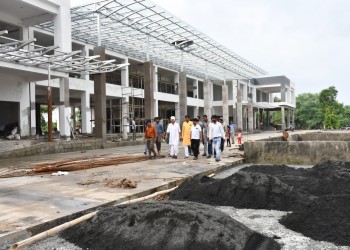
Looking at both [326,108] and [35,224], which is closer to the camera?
[35,224]

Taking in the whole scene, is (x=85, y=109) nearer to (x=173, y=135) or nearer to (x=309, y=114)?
(x=173, y=135)

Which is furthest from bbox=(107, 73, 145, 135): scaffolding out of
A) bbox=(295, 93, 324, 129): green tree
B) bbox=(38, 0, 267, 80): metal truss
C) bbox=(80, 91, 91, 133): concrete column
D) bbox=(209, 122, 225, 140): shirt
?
bbox=(295, 93, 324, 129): green tree

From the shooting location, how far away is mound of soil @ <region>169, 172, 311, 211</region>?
622 centimetres

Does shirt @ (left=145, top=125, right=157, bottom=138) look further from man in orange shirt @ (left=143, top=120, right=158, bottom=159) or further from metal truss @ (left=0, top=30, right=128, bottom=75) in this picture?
metal truss @ (left=0, top=30, right=128, bottom=75)

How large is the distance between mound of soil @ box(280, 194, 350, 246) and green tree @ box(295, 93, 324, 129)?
61848 mm

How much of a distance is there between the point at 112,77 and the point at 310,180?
91.3 ft

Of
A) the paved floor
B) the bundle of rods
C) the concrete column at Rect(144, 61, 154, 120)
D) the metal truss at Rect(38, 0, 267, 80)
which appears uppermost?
the metal truss at Rect(38, 0, 267, 80)

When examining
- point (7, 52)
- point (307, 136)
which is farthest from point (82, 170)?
point (307, 136)

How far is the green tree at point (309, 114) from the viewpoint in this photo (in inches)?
2488

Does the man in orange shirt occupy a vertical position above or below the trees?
below

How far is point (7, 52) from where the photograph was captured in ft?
44.7

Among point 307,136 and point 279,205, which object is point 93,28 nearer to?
point 307,136

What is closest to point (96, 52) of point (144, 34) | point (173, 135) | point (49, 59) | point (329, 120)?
point (49, 59)

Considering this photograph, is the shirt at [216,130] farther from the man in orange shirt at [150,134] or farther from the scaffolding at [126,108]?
the scaffolding at [126,108]
